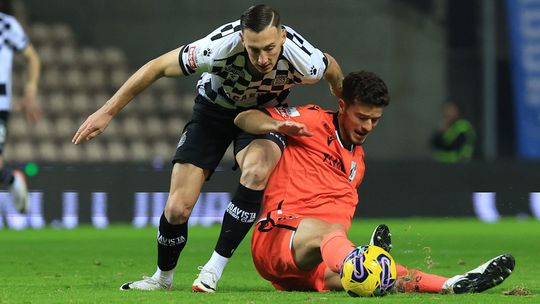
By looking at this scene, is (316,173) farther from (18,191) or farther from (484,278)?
(18,191)

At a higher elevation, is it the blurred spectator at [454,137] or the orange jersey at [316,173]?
the orange jersey at [316,173]

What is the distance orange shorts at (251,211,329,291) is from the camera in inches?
245

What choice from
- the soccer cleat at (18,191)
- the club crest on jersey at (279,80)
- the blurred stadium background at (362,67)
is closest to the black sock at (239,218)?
the club crest on jersey at (279,80)

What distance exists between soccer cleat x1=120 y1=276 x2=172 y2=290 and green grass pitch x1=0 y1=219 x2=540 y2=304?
6cm

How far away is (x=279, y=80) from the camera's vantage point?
6.52m

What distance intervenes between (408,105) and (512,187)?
9.99ft

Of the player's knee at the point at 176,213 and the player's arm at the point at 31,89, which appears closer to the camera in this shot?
the player's knee at the point at 176,213

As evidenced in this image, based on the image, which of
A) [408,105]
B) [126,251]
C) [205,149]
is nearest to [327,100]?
[408,105]

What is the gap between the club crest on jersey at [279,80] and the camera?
6.50m

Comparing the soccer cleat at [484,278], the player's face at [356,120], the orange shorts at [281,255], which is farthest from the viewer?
the player's face at [356,120]

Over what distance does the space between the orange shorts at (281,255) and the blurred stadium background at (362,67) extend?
24.9 feet

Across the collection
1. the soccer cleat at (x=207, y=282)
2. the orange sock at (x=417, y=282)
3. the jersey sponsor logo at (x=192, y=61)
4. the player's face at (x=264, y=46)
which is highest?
the player's face at (x=264, y=46)

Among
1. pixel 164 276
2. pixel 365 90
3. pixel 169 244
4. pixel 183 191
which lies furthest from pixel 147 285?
pixel 365 90

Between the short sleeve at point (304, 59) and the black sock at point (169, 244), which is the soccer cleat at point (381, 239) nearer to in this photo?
the short sleeve at point (304, 59)
